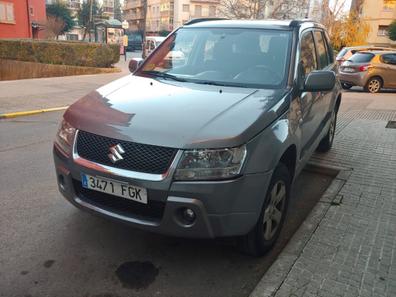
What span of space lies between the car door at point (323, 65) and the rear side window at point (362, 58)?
10306 mm

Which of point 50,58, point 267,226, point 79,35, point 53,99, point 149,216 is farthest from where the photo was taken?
point 79,35

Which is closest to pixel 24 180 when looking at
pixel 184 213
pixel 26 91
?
pixel 184 213

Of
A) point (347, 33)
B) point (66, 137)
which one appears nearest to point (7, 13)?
point (347, 33)

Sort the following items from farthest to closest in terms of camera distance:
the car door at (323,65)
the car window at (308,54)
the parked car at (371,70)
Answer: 1. the parked car at (371,70)
2. the car door at (323,65)
3. the car window at (308,54)

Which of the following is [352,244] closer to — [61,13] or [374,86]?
[374,86]

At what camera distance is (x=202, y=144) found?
255 centimetres

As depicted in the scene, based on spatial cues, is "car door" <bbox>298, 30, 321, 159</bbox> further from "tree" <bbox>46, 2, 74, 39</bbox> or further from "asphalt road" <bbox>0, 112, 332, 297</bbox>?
Result: "tree" <bbox>46, 2, 74, 39</bbox>

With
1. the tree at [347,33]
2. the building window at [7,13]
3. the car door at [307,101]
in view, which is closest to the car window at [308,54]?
the car door at [307,101]

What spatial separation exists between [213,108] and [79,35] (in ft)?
275

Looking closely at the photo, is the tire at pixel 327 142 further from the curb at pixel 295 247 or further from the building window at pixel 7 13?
the building window at pixel 7 13

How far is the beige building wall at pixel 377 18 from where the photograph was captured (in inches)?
1884

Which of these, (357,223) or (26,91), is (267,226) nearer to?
(357,223)

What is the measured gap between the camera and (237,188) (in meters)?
2.59

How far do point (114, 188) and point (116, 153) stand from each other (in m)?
0.25
